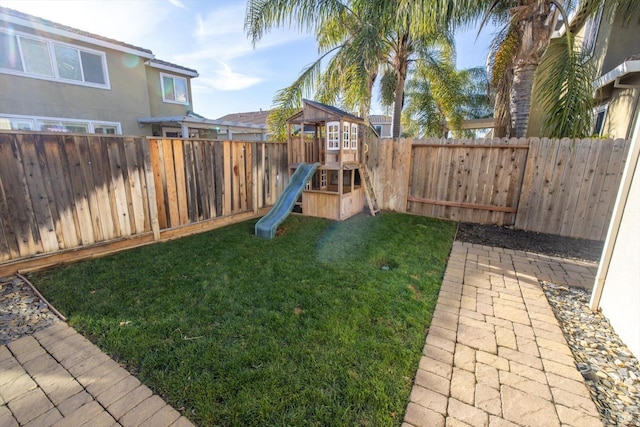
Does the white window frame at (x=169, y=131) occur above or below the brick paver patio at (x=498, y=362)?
above

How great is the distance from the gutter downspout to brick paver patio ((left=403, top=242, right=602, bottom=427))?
470 millimetres

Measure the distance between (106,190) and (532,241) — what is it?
6.95 meters

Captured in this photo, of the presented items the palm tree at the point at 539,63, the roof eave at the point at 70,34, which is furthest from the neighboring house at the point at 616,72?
the roof eave at the point at 70,34

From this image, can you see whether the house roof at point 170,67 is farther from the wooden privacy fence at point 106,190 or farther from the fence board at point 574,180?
the fence board at point 574,180

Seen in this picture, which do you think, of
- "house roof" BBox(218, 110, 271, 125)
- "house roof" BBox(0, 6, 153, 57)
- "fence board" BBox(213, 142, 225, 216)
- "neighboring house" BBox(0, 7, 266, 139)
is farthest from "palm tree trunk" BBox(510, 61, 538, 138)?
"house roof" BBox(218, 110, 271, 125)

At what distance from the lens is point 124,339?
2.30 meters

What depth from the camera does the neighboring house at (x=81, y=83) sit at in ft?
25.4

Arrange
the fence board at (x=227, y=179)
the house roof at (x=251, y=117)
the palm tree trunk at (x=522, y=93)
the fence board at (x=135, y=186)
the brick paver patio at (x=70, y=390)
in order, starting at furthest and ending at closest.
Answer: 1. the house roof at (x=251, y=117)
2. the palm tree trunk at (x=522, y=93)
3. the fence board at (x=227, y=179)
4. the fence board at (x=135, y=186)
5. the brick paver patio at (x=70, y=390)

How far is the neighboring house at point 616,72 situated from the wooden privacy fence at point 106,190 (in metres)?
7.95

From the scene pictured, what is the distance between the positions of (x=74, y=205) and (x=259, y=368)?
351 centimetres

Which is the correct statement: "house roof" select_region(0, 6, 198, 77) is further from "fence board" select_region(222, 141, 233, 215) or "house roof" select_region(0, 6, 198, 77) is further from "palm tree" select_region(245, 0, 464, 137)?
"fence board" select_region(222, 141, 233, 215)

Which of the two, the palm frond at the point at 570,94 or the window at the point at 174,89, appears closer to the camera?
the palm frond at the point at 570,94

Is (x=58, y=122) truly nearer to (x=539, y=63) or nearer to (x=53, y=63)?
(x=53, y=63)

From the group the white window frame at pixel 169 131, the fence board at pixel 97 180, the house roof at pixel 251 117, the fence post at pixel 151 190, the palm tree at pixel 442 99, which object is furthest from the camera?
the house roof at pixel 251 117
